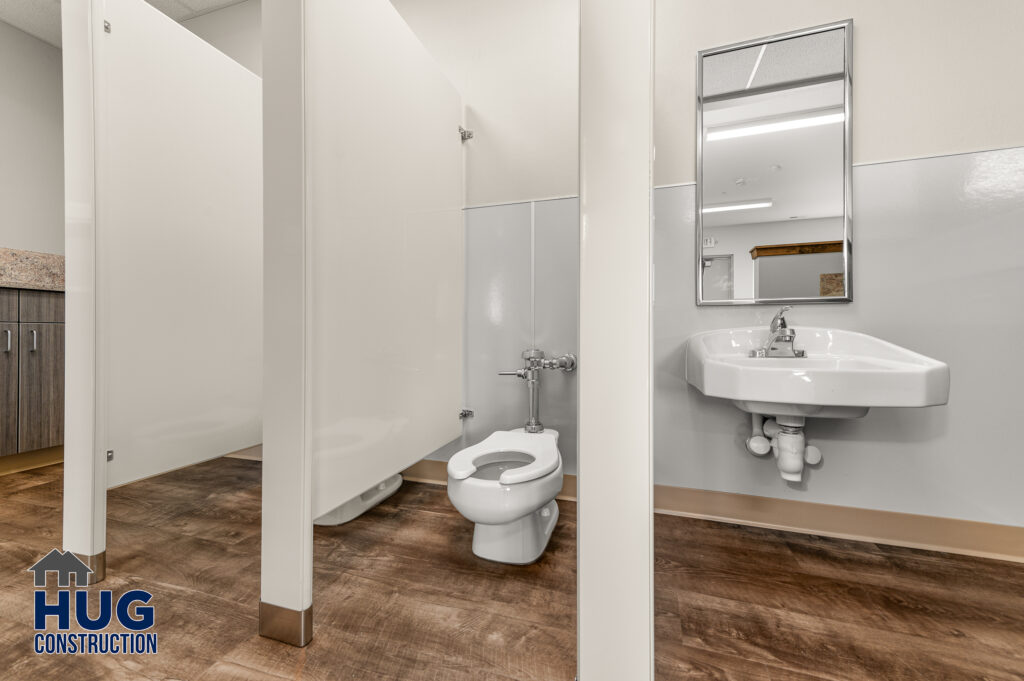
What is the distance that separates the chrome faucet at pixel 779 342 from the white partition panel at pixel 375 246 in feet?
4.16

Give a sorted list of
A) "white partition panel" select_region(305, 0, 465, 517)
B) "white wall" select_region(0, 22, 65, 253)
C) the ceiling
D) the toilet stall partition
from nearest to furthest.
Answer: "white partition panel" select_region(305, 0, 465, 517) < the toilet stall partition < the ceiling < "white wall" select_region(0, 22, 65, 253)

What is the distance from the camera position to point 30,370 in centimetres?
225

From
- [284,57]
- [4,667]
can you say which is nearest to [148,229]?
[284,57]

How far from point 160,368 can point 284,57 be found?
1.08 m

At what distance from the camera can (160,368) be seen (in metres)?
1.46

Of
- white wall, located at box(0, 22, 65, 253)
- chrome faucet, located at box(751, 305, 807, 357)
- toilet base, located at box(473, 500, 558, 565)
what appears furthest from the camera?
white wall, located at box(0, 22, 65, 253)

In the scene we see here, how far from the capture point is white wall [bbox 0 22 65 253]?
2.67 meters

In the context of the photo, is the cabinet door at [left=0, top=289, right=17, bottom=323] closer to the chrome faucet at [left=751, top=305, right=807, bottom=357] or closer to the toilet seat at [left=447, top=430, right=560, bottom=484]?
the toilet seat at [left=447, top=430, right=560, bottom=484]

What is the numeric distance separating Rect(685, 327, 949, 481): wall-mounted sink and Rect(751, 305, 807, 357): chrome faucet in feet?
0.06

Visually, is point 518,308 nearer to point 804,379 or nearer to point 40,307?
point 804,379

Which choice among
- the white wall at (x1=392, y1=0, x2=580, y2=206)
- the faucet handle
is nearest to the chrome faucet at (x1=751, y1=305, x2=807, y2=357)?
the faucet handle

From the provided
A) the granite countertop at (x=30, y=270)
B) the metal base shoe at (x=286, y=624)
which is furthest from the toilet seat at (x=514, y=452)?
the granite countertop at (x=30, y=270)

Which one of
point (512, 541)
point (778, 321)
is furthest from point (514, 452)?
point (778, 321)

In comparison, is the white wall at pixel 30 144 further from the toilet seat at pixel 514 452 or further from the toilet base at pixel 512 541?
the toilet base at pixel 512 541
